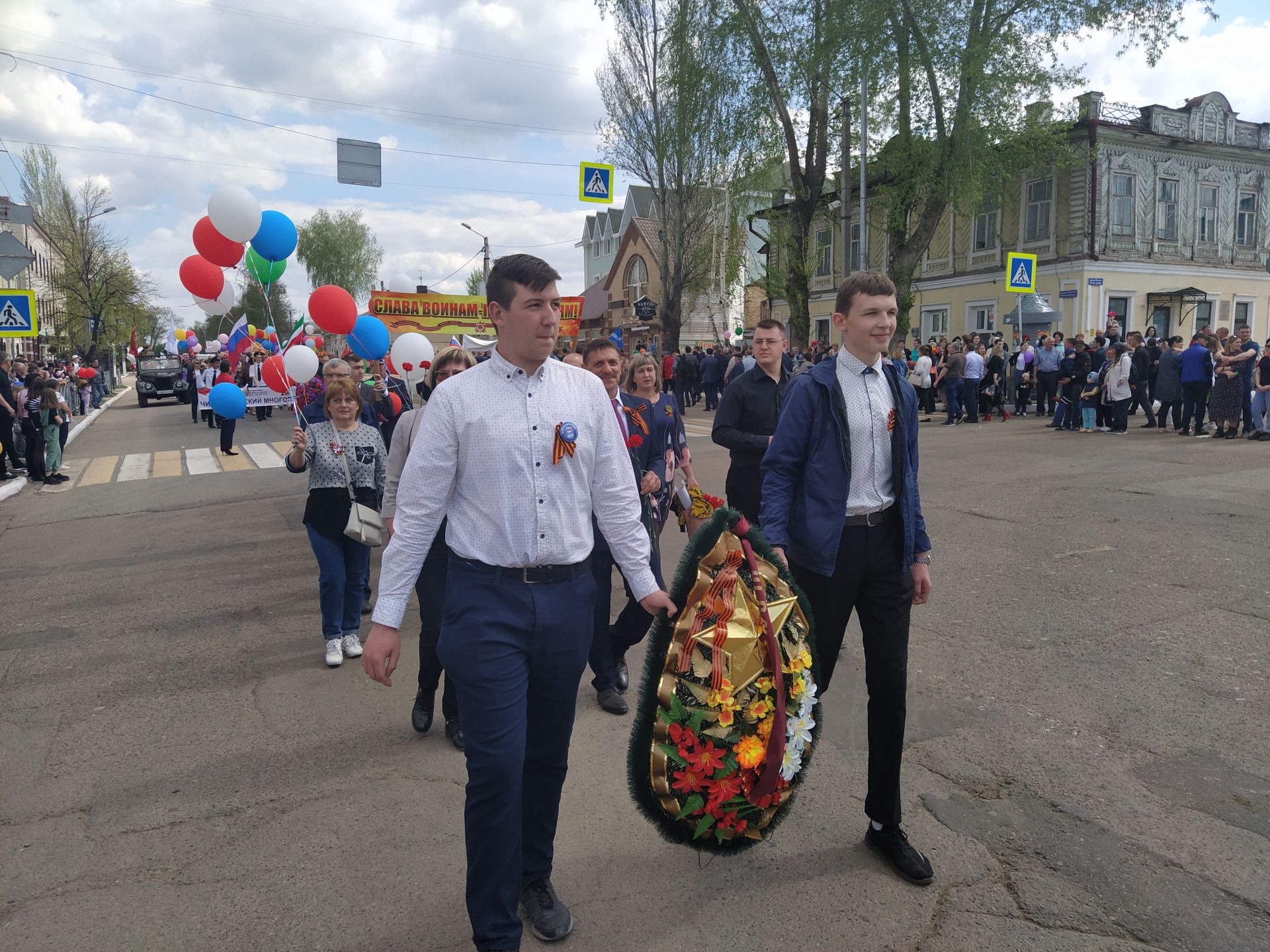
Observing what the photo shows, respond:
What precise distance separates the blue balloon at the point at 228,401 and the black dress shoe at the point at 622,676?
15.0 feet

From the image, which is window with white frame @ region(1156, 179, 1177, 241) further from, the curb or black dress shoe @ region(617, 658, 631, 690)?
the curb

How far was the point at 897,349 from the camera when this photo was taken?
2580 cm

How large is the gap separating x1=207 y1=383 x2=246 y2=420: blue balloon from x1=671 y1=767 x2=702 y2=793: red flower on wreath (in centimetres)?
621

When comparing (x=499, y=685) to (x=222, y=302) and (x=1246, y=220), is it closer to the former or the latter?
(x=222, y=302)

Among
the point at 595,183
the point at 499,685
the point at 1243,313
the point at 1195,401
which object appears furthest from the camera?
the point at 1243,313

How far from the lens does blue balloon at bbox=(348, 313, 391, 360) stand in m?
7.73

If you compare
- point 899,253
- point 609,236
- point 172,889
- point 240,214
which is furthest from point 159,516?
point 609,236

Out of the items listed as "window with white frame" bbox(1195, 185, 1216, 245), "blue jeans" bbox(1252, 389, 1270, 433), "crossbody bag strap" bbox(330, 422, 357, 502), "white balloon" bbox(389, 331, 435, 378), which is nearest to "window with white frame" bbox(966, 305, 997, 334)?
"window with white frame" bbox(1195, 185, 1216, 245)

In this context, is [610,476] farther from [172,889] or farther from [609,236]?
[609,236]

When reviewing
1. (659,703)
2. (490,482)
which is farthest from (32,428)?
(659,703)

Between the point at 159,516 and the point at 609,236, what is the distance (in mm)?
60487

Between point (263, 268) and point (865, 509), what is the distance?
6.70 meters

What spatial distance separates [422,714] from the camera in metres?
4.41

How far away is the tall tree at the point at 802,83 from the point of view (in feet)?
71.2
